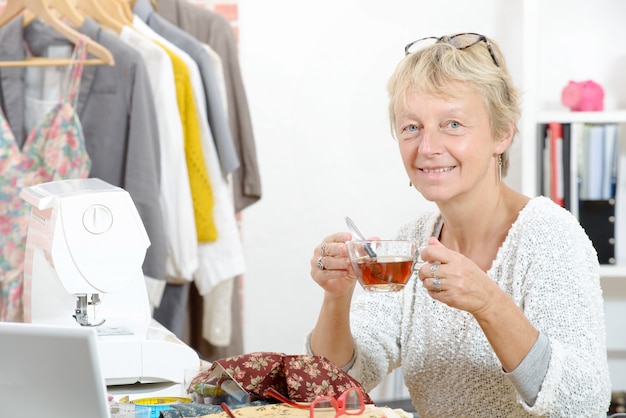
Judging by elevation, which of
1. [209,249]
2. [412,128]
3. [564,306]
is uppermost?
[412,128]

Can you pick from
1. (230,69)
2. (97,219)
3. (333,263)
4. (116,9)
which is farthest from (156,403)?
(230,69)

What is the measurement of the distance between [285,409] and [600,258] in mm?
2155

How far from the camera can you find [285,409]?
Answer: 1.34 meters

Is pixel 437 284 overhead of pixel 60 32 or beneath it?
beneath

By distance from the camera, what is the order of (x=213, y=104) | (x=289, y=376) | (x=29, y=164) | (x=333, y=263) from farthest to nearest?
(x=213, y=104), (x=29, y=164), (x=333, y=263), (x=289, y=376)

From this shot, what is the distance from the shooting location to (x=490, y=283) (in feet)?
5.27

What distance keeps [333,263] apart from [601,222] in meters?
1.76

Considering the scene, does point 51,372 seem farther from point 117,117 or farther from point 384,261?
point 117,117

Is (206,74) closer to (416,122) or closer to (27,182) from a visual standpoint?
(27,182)

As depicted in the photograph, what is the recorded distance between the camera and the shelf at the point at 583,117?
126 inches

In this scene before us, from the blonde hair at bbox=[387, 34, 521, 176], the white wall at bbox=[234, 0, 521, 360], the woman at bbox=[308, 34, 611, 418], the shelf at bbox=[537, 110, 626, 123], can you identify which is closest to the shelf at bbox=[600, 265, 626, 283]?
the shelf at bbox=[537, 110, 626, 123]

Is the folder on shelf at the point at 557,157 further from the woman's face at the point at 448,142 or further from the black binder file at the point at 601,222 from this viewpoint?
the woman's face at the point at 448,142

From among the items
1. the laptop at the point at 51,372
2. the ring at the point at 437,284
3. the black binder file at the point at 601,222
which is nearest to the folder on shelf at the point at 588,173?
the black binder file at the point at 601,222

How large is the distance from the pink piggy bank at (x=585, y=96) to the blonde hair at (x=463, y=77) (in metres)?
1.38
